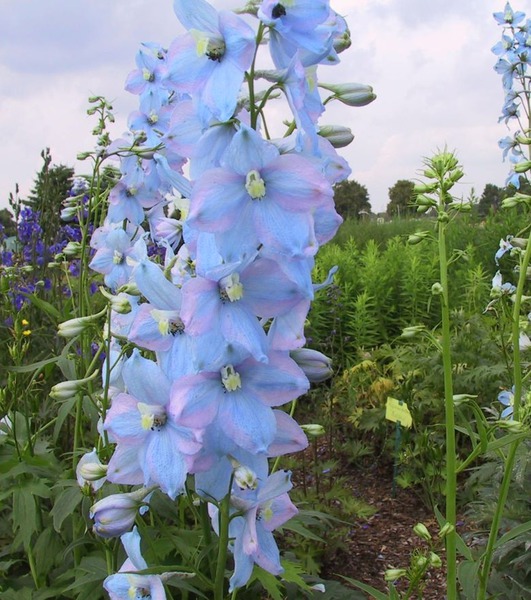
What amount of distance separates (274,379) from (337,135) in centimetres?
42

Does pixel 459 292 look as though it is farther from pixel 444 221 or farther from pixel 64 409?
pixel 64 409

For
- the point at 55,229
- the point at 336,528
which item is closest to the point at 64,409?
the point at 336,528

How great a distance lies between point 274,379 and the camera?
105 centimetres

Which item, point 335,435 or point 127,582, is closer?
point 127,582

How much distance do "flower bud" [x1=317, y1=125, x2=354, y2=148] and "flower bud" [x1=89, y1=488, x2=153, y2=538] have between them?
694 mm

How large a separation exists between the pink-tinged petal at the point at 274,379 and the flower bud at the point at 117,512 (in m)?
0.35

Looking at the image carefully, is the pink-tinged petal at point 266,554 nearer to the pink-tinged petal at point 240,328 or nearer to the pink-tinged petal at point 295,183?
the pink-tinged petal at point 240,328

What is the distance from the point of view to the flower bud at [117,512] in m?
1.26

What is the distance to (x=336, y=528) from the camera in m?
3.34

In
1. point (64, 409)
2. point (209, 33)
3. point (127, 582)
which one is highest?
point (209, 33)

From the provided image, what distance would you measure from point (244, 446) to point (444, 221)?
4.10ft

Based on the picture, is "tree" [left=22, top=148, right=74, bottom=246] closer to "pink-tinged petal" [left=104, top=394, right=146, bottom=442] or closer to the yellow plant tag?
the yellow plant tag

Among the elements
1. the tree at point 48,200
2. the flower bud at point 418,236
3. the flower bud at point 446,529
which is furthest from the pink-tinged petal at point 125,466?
the tree at point 48,200

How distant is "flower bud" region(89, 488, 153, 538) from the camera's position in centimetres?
126
